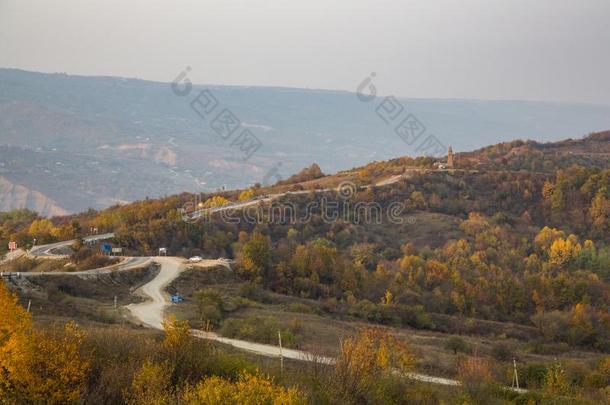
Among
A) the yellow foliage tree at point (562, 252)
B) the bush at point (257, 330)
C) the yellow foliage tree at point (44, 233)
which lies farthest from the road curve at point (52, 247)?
the yellow foliage tree at point (562, 252)

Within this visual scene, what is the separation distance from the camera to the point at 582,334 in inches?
1523

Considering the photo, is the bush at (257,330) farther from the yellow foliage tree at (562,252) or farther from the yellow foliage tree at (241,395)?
the yellow foliage tree at (562,252)

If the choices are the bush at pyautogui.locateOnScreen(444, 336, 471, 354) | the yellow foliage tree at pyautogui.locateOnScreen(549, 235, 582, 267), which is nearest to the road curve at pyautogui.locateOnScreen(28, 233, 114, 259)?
the bush at pyautogui.locateOnScreen(444, 336, 471, 354)

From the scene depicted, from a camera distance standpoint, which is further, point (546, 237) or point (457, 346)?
point (546, 237)

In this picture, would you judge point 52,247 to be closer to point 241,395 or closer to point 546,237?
point 241,395

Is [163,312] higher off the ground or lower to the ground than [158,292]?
lower

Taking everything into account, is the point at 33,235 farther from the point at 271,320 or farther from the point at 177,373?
the point at 177,373

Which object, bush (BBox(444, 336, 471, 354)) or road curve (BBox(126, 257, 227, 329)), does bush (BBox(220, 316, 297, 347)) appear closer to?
road curve (BBox(126, 257, 227, 329))

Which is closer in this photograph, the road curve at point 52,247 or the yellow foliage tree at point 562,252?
Result: the road curve at point 52,247

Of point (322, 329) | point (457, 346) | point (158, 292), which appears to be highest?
point (158, 292)

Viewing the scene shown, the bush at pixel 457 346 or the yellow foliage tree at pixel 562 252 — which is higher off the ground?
the yellow foliage tree at pixel 562 252

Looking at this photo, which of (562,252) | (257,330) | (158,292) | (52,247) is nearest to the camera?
(257,330)

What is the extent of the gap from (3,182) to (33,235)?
15184cm

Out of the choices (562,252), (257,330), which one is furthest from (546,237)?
(257,330)
